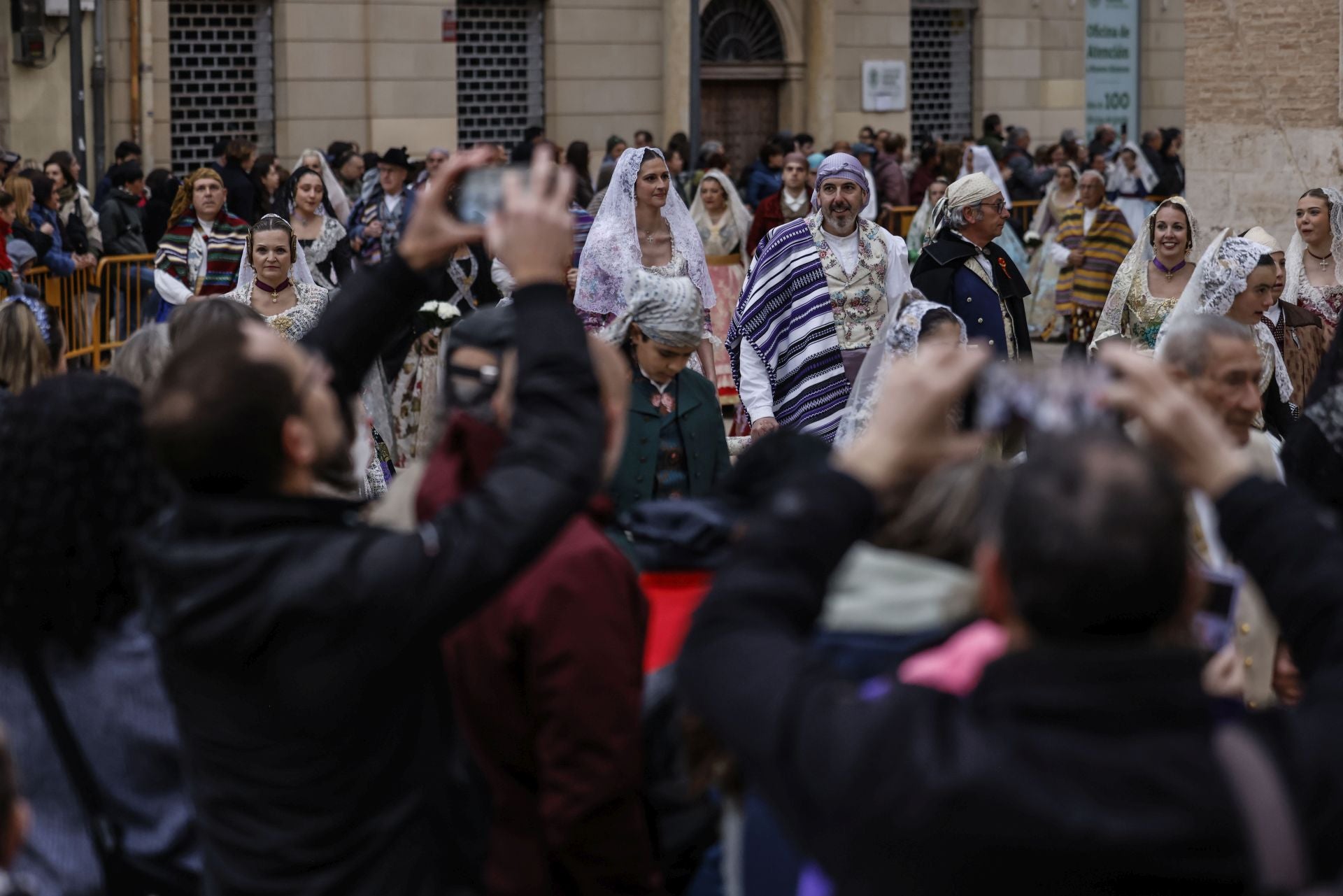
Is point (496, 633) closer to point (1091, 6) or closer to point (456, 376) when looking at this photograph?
point (456, 376)

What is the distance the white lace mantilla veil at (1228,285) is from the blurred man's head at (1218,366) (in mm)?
2697

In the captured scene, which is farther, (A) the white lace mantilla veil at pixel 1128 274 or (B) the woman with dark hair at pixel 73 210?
(B) the woman with dark hair at pixel 73 210

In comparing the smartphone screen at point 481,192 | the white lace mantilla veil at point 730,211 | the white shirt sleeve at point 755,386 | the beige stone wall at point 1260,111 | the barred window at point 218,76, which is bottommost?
the white shirt sleeve at point 755,386

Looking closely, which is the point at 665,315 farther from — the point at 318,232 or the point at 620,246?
the point at 318,232

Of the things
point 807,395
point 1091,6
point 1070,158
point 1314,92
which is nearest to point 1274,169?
point 1314,92

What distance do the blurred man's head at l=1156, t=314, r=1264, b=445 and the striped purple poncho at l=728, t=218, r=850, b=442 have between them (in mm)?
3492

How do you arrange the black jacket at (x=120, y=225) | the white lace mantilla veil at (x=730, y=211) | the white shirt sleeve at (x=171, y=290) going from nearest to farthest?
the white shirt sleeve at (x=171, y=290) → the white lace mantilla veil at (x=730, y=211) → the black jacket at (x=120, y=225)

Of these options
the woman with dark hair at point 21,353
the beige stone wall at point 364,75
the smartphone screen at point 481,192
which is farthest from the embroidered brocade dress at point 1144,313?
the beige stone wall at point 364,75

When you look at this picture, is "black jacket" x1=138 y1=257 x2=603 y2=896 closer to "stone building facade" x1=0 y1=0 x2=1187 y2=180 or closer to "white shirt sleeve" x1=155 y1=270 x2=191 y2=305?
"white shirt sleeve" x1=155 y1=270 x2=191 y2=305

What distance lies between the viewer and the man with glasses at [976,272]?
27.4ft

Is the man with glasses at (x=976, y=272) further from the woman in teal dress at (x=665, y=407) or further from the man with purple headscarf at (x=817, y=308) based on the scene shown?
the woman in teal dress at (x=665, y=407)

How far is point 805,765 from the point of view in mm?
2211

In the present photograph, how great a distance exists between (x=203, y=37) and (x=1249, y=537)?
22.3m

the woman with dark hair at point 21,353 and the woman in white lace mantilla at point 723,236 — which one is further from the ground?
the woman in white lace mantilla at point 723,236
